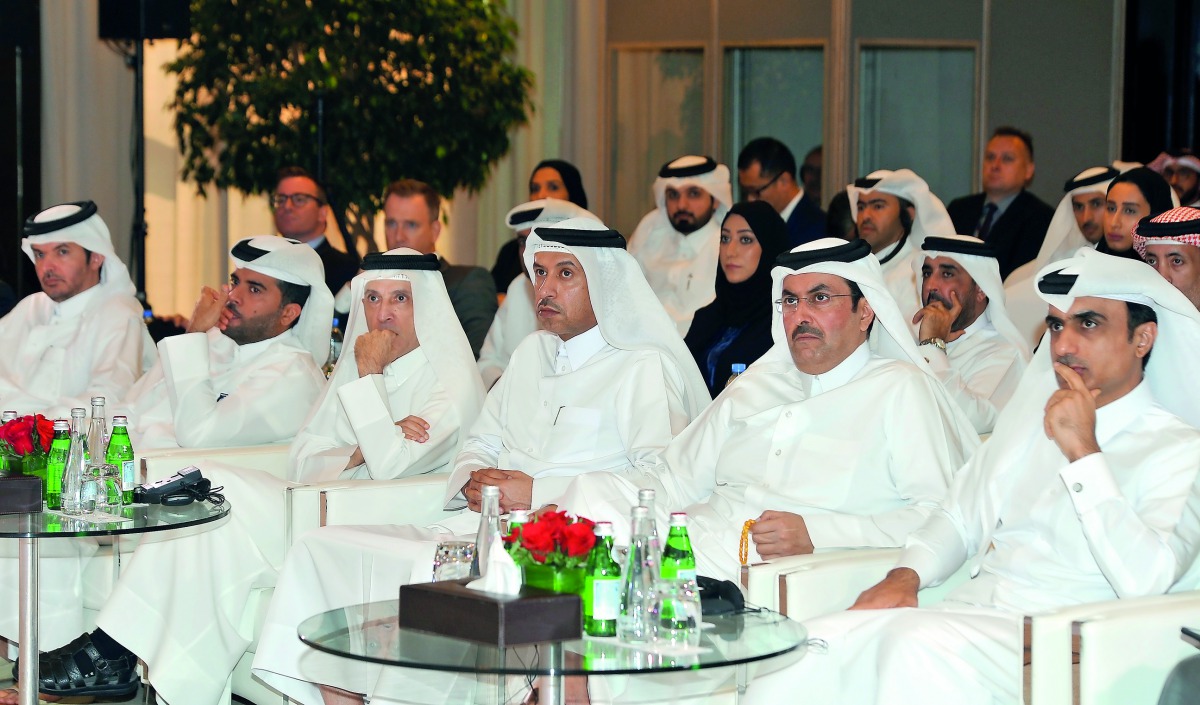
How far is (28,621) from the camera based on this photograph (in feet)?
Result: 13.7

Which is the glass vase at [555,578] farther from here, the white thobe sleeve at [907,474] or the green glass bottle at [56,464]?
the green glass bottle at [56,464]

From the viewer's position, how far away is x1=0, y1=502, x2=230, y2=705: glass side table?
3.86 metres

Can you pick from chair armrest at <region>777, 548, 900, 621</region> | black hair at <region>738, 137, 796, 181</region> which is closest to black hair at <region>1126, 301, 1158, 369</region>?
chair armrest at <region>777, 548, 900, 621</region>

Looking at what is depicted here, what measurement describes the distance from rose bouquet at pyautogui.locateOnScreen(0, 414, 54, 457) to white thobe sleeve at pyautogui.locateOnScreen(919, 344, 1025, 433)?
2723 millimetres

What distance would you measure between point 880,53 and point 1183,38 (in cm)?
192

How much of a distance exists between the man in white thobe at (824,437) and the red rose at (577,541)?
3.35 ft

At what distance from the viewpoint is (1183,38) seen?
9508 millimetres

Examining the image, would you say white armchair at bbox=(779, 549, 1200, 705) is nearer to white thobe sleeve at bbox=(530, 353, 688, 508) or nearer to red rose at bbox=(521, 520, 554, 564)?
red rose at bbox=(521, 520, 554, 564)

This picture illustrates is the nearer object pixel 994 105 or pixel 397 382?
pixel 397 382

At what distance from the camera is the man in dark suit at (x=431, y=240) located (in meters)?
7.03

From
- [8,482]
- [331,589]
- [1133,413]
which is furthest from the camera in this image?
[331,589]

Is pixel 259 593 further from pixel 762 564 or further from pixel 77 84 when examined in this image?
pixel 77 84

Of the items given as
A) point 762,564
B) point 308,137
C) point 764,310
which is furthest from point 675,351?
point 308,137

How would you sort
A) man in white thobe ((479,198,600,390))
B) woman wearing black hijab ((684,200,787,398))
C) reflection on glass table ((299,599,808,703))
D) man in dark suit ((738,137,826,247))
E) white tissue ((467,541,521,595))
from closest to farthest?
reflection on glass table ((299,599,808,703)) → white tissue ((467,541,521,595)) → woman wearing black hijab ((684,200,787,398)) → man in white thobe ((479,198,600,390)) → man in dark suit ((738,137,826,247))
